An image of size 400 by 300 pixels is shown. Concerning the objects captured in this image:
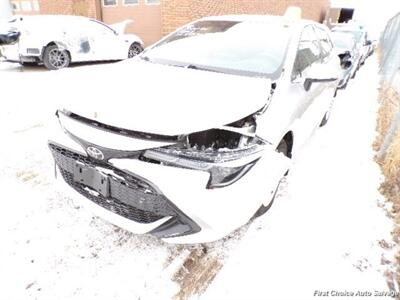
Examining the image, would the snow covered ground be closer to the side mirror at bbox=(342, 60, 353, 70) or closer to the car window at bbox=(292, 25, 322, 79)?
the car window at bbox=(292, 25, 322, 79)

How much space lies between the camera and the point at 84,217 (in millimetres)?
2604

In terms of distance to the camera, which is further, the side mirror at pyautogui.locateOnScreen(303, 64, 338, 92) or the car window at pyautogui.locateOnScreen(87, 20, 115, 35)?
the car window at pyautogui.locateOnScreen(87, 20, 115, 35)

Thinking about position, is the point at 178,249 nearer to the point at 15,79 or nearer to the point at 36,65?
the point at 15,79

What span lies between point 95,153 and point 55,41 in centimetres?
730

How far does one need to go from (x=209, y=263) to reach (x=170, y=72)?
1579mm

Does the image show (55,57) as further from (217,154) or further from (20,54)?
(217,154)

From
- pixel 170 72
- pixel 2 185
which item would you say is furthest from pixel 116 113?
pixel 2 185

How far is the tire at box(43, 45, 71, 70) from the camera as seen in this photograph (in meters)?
7.90

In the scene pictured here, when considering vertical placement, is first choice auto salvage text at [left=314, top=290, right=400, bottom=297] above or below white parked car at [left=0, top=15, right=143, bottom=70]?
below

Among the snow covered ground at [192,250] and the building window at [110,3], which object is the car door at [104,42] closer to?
the building window at [110,3]

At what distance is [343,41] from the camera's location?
8547 mm

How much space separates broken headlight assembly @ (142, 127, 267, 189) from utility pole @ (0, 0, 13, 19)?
58.2 ft

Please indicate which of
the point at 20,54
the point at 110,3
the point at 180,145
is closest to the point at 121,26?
the point at 110,3

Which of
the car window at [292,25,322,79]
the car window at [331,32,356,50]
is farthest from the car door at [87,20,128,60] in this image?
the car window at [292,25,322,79]
